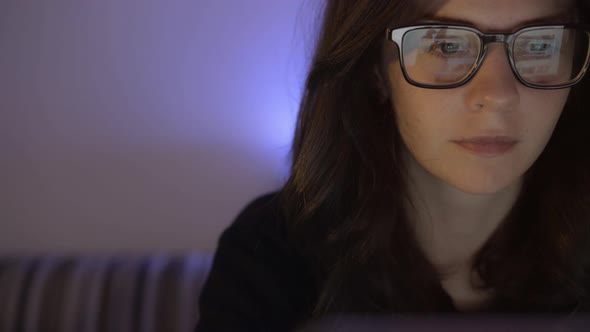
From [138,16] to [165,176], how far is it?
428mm

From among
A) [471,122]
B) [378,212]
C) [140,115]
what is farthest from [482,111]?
[140,115]

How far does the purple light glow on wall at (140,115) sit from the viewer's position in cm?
116

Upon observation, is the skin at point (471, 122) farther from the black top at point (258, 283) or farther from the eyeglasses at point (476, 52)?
the black top at point (258, 283)

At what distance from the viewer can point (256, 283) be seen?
0.64 m

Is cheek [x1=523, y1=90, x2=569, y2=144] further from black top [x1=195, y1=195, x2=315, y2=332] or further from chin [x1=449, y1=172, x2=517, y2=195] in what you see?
black top [x1=195, y1=195, x2=315, y2=332]

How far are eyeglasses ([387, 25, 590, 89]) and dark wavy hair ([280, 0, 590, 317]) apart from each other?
0.07 meters

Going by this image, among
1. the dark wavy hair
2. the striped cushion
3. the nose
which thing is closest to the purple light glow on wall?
the striped cushion

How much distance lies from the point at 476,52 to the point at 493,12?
0.05m

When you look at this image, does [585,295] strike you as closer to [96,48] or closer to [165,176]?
[165,176]

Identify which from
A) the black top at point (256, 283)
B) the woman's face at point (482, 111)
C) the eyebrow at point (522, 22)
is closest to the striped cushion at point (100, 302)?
the black top at point (256, 283)

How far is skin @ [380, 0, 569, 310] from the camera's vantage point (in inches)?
20.1

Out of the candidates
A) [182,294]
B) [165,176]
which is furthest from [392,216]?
[165,176]

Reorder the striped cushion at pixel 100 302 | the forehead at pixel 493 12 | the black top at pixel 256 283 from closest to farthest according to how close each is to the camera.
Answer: the forehead at pixel 493 12 < the black top at pixel 256 283 < the striped cushion at pixel 100 302

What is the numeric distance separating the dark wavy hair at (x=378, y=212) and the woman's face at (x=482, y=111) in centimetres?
7
